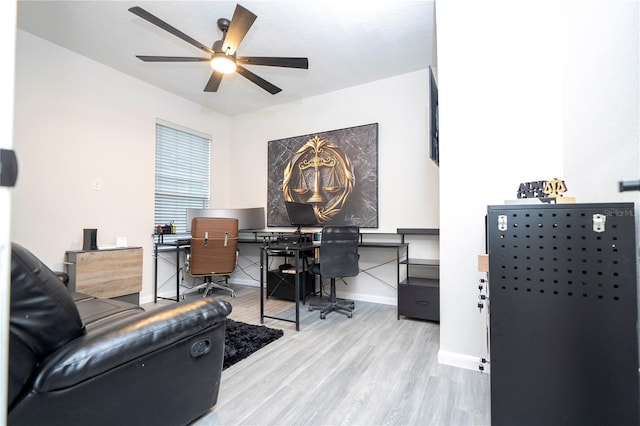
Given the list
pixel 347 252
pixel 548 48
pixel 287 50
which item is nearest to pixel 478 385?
pixel 347 252

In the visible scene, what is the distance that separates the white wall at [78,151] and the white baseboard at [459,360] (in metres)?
3.54

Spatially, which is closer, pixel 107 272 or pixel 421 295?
pixel 421 295

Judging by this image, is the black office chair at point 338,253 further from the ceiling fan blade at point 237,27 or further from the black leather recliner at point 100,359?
the ceiling fan blade at point 237,27

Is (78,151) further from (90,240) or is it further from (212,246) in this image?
(212,246)

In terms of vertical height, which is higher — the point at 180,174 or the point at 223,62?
the point at 223,62

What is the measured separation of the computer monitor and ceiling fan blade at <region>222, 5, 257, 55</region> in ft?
5.53

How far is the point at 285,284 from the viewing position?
3771 millimetres

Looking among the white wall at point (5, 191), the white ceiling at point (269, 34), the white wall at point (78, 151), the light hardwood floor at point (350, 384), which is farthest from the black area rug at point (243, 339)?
the white ceiling at point (269, 34)

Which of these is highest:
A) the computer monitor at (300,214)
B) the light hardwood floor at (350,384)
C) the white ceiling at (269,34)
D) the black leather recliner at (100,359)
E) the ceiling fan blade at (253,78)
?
the white ceiling at (269,34)

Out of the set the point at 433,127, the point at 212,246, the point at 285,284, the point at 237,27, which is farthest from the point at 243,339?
the point at 237,27

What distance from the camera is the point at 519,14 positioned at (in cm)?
185

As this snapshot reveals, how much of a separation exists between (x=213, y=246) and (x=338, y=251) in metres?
1.60

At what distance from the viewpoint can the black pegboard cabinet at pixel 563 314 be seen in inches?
33.3

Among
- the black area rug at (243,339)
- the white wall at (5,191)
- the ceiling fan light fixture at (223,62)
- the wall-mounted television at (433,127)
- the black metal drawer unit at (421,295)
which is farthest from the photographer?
the black metal drawer unit at (421,295)
